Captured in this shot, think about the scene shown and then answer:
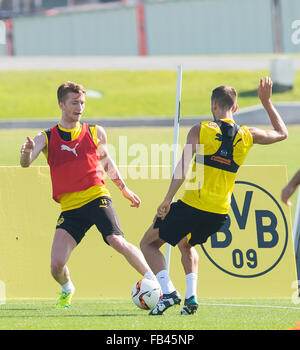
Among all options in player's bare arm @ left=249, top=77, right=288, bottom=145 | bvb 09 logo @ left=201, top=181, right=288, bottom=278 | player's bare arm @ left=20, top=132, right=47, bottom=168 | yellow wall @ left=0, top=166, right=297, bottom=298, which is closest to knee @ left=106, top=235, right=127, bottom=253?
player's bare arm @ left=20, top=132, right=47, bottom=168

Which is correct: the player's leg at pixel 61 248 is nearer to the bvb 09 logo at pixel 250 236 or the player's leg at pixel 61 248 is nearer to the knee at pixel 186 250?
the knee at pixel 186 250

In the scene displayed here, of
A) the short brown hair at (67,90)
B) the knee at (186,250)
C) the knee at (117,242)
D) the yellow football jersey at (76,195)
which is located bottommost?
the knee at (186,250)

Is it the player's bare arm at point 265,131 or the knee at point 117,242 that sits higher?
the player's bare arm at point 265,131

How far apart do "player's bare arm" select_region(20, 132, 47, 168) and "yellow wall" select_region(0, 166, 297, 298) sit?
5.56 ft

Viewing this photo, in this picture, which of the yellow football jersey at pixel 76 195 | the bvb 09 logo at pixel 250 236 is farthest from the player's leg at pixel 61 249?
the bvb 09 logo at pixel 250 236

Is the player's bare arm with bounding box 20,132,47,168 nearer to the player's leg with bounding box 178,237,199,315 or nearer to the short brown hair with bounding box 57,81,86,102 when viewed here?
the short brown hair with bounding box 57,81,86,102

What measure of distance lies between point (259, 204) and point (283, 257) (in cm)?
65

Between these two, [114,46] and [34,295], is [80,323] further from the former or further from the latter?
[114,46]

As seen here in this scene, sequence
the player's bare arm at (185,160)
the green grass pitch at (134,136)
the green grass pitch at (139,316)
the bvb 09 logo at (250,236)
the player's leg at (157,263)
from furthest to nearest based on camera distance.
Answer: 1. the bvb 09 logo at (250,236)
2. the player's leg at (157,263)
3. the player's bare arm at (185,160)
4. the green grass pitch at (134,136)
5. the green grass pitch at (139,316)

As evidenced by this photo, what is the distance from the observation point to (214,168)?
22.3 feet

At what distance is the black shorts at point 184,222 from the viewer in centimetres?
686

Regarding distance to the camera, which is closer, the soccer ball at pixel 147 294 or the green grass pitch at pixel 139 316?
the green grass pitch at pixel 139 316

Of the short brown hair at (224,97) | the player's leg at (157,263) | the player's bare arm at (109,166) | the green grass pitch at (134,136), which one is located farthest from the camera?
the player's bare arm at (109,166)

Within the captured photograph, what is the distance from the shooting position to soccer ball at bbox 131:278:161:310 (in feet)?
22.4
